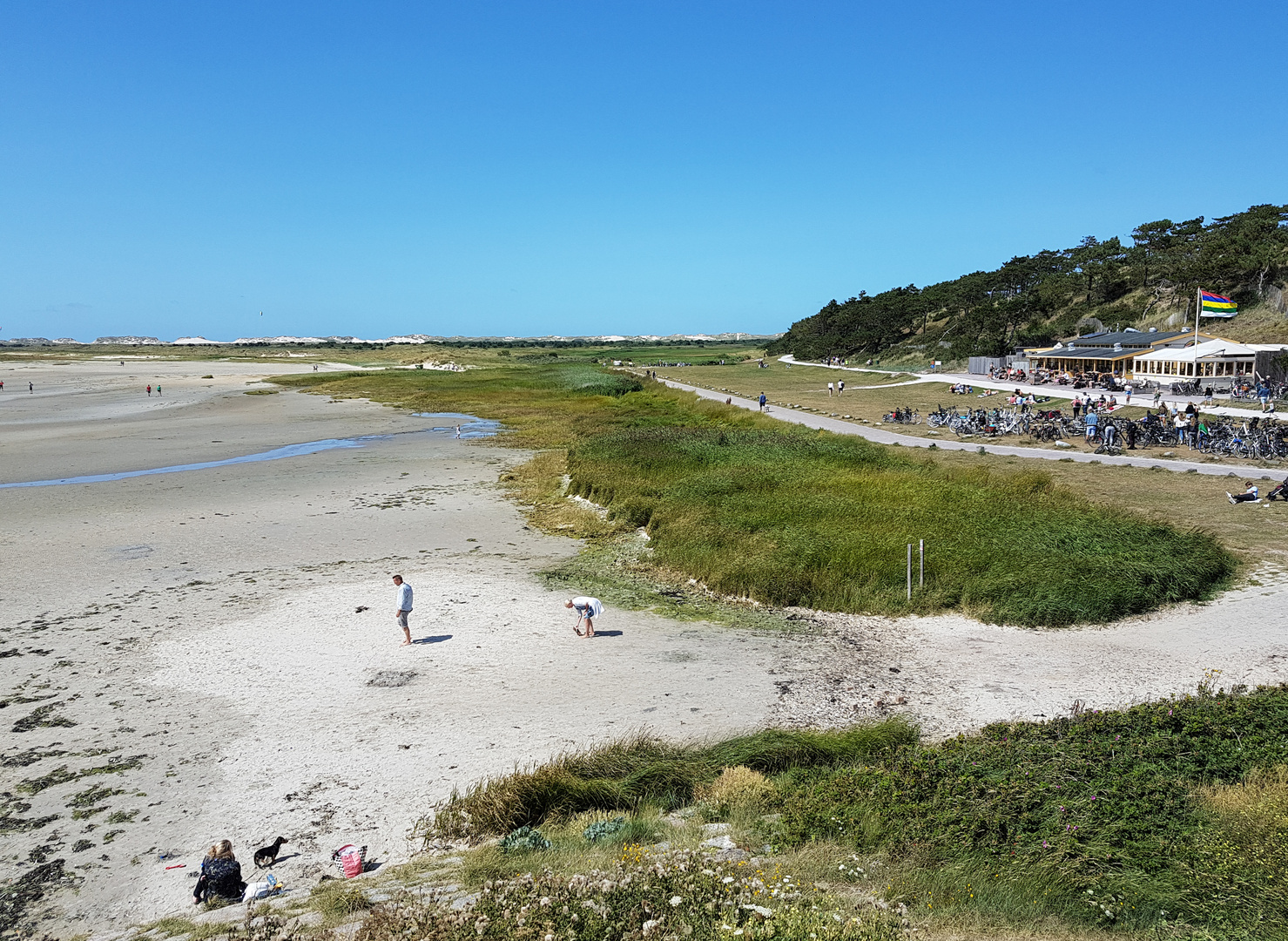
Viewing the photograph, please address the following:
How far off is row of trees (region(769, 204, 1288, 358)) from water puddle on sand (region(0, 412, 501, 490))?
58.5m

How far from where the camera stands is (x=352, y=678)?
14.4 m

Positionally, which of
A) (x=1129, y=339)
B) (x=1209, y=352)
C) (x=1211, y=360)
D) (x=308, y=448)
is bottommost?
(x=308, y=448)

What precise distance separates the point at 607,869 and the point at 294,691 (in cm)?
794

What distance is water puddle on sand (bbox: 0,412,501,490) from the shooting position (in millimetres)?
36094

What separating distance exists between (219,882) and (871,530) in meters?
16.8

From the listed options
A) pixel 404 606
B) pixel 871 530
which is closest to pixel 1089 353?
pixel 871 530

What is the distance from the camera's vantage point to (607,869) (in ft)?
27.1

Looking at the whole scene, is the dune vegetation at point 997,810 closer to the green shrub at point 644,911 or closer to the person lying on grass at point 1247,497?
the green shrub at point 644,911

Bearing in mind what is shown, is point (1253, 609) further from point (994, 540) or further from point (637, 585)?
point (637, 585)

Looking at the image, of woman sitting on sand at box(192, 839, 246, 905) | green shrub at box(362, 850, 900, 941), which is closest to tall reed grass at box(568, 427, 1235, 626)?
green shrub at box(362, 850, 900, 941)

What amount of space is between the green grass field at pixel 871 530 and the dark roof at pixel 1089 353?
36.8m

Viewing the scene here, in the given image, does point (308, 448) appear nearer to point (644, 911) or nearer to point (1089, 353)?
point (644, 911)

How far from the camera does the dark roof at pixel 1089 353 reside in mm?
62562

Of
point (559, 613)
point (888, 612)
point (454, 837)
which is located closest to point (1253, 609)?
point (888, 612)
